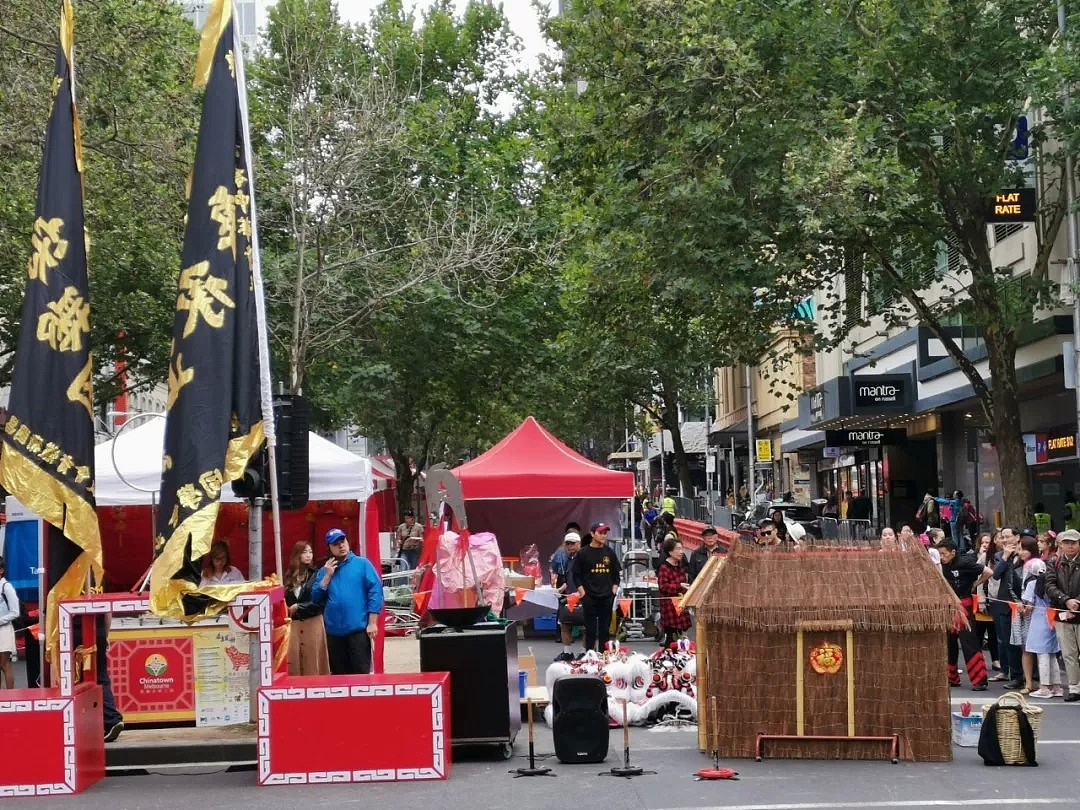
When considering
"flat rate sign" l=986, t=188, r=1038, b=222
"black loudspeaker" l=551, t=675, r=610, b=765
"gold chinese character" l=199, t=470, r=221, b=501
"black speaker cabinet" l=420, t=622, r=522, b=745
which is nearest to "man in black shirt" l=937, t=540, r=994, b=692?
"black loudspeaker" l=551, t=675, r=610, b=765

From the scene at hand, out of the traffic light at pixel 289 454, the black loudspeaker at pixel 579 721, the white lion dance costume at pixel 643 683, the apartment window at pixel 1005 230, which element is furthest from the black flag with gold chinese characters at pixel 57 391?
the apartment window at pixel 1005 230

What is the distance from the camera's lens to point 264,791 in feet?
36.8

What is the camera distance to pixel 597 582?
19.1 meters

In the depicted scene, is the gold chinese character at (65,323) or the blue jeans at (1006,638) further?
the blue jeans at (1006,638)

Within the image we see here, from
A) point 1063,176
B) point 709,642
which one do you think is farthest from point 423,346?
point 709,642

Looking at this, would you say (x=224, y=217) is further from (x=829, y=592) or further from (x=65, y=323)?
(x=829, y=592)

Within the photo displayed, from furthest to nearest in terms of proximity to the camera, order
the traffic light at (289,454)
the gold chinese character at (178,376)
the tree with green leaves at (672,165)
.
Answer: the tree with green leaves at (672,165) → the traffic light at (289,454) → the gold chinese character at (178,376)

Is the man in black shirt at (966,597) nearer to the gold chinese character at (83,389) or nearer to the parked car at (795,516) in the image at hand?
the gold chinese character at (83,389)

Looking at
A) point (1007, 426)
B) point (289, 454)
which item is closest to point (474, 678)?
point (289, 454)

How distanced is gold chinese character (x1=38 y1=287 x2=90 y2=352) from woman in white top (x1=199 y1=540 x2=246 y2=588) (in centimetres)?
358

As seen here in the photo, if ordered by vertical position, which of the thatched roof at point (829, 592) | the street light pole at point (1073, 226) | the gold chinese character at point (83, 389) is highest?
the street light pole at point (1073, 226)

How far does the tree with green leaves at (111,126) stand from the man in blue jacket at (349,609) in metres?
9.67

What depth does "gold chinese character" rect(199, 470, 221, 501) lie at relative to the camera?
11633 millimetres

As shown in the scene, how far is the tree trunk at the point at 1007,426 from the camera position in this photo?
23281mm
